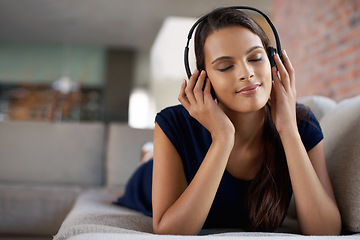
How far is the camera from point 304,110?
1182 millimetres

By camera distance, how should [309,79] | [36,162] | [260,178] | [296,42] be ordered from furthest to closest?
[296,42], [309,79], [36,162], [260,178]

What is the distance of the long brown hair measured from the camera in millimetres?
1032

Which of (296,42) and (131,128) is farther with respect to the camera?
(296,42)

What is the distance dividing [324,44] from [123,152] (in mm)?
2108

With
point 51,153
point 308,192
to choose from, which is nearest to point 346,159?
point 308,192

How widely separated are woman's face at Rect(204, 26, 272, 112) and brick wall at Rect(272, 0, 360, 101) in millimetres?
2231

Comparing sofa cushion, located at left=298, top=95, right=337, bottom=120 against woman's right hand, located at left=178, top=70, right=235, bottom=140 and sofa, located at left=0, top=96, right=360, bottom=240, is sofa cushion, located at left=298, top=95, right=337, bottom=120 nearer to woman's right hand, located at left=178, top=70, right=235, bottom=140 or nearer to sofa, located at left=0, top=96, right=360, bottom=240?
sofa, located at left=0, top=96, right=360, bottom=240

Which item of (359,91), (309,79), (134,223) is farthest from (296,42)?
(134,223)

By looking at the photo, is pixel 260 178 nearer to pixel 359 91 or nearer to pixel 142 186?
pixel 142 186

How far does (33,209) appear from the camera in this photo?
226 centimetres

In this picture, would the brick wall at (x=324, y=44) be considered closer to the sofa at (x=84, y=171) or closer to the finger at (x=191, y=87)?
the sofa at (x=84, y=171)

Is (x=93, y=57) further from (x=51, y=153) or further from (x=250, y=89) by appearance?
(x=250, y=89)

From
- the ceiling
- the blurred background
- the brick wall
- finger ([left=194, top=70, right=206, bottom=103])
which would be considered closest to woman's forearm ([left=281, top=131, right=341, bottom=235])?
finger ([left=194, top=70, right=206, bottom=103])

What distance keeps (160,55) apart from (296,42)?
5.83 metres
